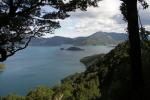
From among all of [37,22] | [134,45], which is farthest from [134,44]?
[37,22]

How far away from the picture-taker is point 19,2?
1317 cm

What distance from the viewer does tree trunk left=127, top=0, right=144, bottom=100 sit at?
40.3 feet

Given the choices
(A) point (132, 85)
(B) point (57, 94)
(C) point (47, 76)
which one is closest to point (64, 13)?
(A) point (132, 85)

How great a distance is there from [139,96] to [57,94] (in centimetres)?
6354

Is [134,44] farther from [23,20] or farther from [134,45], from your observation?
[23,20]

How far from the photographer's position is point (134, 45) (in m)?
12.5

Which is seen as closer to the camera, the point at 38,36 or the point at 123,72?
the point at 38,36

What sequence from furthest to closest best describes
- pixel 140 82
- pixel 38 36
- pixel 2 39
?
pixel 38 36 < pixel 2 39 < pixel 140 82

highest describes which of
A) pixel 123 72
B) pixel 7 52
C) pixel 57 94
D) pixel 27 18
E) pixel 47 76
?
pixel 27 18

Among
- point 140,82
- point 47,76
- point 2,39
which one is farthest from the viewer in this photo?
point 47,76

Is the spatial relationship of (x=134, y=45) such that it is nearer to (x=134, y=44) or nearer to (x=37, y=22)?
(x=134, y=44)

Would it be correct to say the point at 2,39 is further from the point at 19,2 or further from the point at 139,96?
the point at 139,96

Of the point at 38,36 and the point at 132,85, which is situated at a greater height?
the point at 38,36

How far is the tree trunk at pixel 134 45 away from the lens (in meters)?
12.3
